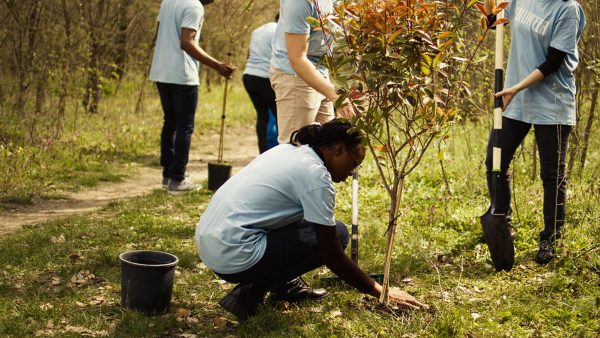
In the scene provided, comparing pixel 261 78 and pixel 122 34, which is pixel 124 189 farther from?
pixel 122 34

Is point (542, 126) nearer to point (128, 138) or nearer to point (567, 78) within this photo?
point (567, 78)

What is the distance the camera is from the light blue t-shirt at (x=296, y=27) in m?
4.52

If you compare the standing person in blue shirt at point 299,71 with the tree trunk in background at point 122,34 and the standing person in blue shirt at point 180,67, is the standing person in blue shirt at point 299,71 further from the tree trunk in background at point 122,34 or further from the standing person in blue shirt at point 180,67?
the tree trunk in background at point 122,34

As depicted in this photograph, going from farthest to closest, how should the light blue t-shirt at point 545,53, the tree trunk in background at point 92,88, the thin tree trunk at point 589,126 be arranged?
1. the tree trunk in background at point 92,88
2. the thin tree trunk at point 589,126
3. the light blue t-shirt at point 545,53

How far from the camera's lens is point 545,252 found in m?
4.89

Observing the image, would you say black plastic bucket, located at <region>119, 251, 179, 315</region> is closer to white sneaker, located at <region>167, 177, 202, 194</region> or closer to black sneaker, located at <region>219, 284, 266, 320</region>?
black sneaker, located at <region>219, 284, 266, 320</region>

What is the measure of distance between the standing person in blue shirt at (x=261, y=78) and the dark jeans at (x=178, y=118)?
0.57 m

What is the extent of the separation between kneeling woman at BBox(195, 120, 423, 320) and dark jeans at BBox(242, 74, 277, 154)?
343cm

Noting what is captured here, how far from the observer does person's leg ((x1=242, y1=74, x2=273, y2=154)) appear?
23.8 feet

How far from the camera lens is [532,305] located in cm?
421

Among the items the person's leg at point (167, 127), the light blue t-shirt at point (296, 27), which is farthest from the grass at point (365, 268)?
the light blue t-shirt at point (296, 27)

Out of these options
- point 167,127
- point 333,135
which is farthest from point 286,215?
point 167,127

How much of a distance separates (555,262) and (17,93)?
22.6 ft

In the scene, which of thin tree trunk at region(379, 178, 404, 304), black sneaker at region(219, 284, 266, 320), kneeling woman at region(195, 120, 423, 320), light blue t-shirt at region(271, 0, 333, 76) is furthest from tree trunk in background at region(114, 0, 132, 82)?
thin tree trunk at region(379, 178, 404, 304)
